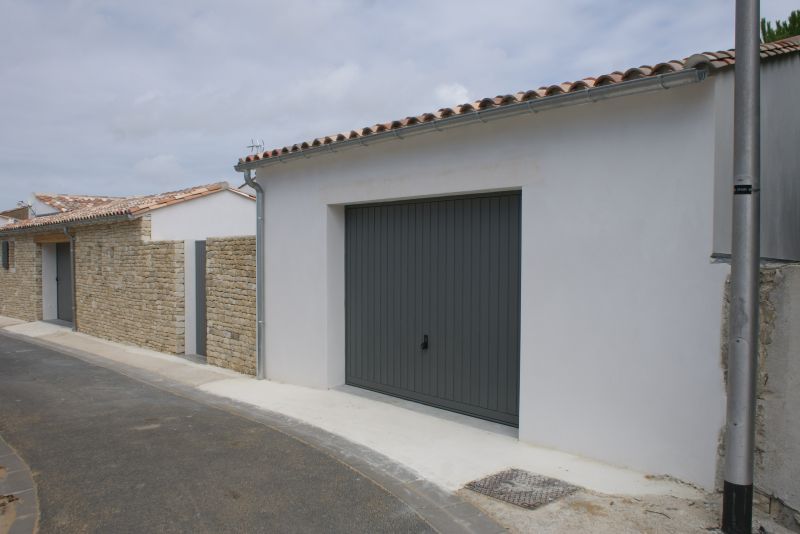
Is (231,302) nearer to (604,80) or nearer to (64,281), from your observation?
(604,80)

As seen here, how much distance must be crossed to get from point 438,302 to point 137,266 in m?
8.45

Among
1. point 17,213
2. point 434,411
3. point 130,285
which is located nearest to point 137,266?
point 130,285

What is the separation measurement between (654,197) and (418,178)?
276 cm

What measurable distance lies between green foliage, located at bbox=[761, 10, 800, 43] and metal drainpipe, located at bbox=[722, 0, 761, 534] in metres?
9.68

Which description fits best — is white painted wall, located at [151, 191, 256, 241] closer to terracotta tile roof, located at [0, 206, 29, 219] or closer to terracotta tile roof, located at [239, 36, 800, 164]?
terracotta tile roof, located at [239, 36, 800, 164]

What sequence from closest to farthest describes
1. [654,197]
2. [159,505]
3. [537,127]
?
1. [159,505]
2. [654,197]
3. [537,127]

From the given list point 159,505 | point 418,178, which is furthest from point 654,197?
point 159,505

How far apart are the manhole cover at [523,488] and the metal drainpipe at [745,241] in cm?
135

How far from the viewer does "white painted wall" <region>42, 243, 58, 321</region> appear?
702 inches

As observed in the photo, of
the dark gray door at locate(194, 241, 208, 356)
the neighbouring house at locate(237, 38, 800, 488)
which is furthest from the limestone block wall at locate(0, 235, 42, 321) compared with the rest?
the neighbouring house at locate(237, 38, 800, 488)

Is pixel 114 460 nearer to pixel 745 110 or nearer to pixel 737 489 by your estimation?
pixel 737 489

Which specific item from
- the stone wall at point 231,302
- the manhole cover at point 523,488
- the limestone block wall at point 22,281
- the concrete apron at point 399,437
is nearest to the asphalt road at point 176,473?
the concrete apron at point 399,437

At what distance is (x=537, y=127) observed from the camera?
5.76 metres

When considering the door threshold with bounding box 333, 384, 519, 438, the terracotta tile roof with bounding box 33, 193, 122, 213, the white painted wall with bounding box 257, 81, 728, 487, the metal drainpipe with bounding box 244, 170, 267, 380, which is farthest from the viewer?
the terracotta tile roof with bounding box 33, 193, 122, 213
